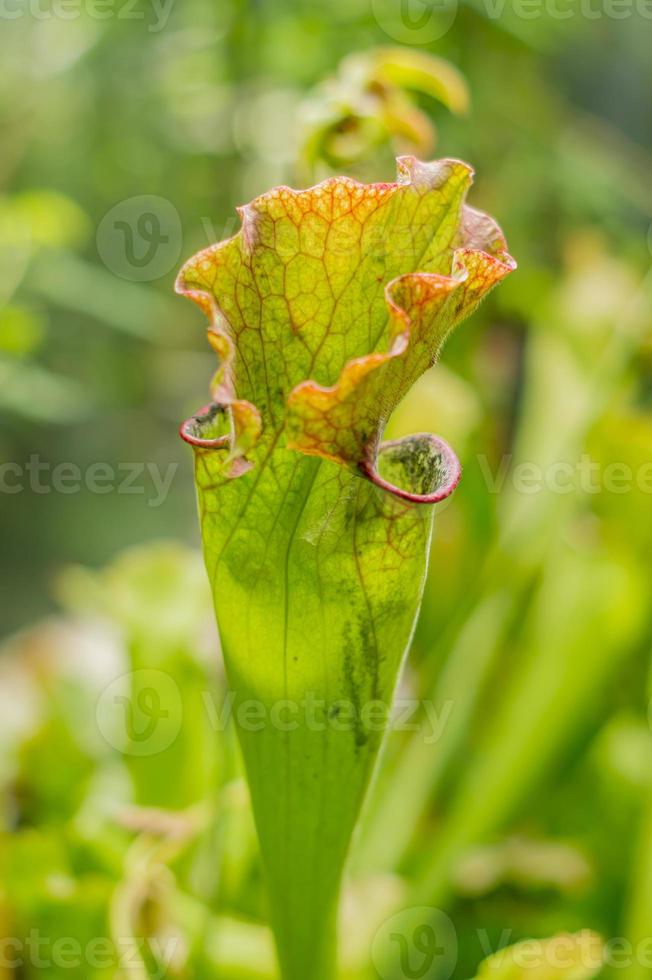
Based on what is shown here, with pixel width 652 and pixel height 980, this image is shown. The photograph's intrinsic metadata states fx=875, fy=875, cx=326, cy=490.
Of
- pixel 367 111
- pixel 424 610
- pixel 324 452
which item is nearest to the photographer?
pixel 324 452

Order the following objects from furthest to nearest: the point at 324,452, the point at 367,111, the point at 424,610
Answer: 1. the point at 424,610
2. the point at 367,111
3. the point at 324,452

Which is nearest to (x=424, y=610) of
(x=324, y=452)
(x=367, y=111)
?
(x=367, y=111)

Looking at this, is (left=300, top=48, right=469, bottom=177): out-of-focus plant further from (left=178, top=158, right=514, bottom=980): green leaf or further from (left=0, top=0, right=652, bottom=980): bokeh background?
(left=178, top=158, right=514, bottom=980): green leaf

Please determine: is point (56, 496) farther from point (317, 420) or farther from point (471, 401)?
point (317, 420)

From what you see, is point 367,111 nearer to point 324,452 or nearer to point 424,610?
point 324,452

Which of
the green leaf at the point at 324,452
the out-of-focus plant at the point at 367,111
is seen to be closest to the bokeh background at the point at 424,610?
the out-of-focus plant at the point at 367,111

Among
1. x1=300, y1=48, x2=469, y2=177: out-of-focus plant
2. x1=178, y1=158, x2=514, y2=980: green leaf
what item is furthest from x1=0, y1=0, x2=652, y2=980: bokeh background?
x1=178, y1=158, x2=514, y2=980: green leaf

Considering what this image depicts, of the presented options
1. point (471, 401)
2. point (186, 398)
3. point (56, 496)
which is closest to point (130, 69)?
point (186, 398)
